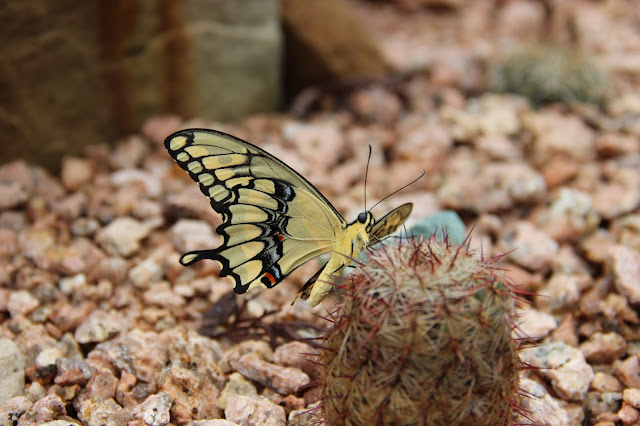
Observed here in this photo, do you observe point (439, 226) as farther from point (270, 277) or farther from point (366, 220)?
→ point (270, 277)

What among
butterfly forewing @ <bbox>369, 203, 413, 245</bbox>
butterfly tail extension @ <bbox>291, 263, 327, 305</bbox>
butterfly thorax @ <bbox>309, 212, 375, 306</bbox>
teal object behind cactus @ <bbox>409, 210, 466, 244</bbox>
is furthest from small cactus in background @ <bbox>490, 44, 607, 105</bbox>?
butterfly tail extension @ <bbox>291, 263, 327, 305</bbox>

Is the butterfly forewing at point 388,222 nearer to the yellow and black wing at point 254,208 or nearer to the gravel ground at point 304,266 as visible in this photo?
the yellow and black wing at point 254,208

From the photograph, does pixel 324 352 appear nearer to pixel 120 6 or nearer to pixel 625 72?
pixel 120 6

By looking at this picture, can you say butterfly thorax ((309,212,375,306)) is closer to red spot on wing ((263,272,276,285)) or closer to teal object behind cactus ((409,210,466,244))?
red spot on wing ((263,272,276,285))

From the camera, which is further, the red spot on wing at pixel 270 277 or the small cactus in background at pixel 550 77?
the small cactus in background at pixel 550 77

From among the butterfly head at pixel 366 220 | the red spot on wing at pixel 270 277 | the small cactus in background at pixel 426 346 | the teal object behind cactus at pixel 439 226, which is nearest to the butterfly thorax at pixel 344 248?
the butterfly head at pixel 366 220

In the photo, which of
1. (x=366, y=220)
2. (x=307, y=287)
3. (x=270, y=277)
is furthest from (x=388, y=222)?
(x=270, y=277)

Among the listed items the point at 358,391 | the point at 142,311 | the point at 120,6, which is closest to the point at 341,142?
the point at 120,6
